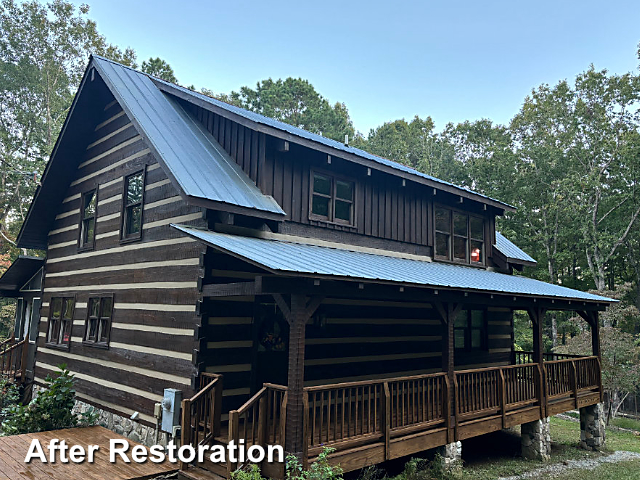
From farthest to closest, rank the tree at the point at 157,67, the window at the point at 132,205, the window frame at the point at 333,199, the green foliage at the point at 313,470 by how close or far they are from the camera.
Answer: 1. the tree at the point at 157,67
2. the window at the point at 132,205
3. the window frame at the point at 333,199
4. the green foliage at the point at 313,470

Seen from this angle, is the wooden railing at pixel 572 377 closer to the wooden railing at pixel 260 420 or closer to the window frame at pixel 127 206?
the wooden railing at pixel 260 420

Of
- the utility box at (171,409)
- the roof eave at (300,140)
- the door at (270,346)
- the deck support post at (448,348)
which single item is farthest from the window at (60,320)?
the deck support post at (448,348)

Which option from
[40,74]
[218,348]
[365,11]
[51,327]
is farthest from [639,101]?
[365,11]

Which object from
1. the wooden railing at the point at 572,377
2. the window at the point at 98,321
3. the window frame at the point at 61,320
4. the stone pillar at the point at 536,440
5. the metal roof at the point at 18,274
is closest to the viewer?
the window at the point at 98,321

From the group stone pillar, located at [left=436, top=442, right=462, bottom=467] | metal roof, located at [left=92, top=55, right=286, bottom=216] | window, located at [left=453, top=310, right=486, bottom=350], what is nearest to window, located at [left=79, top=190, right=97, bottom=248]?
metal roof, located at [left=92, top=55, right=286, bottom=216]

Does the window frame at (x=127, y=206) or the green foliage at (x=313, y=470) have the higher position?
the window frame at (x=127, y=206)

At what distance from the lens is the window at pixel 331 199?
10.9 meters

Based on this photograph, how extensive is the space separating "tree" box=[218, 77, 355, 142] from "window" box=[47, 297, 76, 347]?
2945 centimetres

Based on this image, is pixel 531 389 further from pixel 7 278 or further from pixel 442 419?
pixel 7 278

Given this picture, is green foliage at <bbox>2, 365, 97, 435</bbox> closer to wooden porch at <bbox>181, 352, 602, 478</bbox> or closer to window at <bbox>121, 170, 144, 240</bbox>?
window at <bbox>121, 170, 144, 240</bbox>

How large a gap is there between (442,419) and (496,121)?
36639 mm

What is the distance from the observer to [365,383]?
24.2ft

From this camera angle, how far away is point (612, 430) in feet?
60.7

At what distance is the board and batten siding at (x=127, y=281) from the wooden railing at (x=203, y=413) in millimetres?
627
